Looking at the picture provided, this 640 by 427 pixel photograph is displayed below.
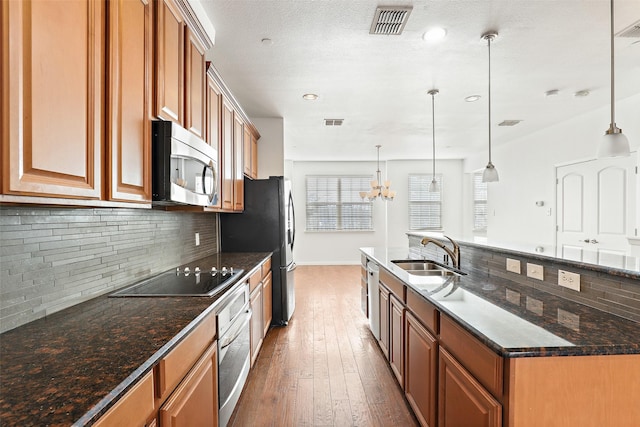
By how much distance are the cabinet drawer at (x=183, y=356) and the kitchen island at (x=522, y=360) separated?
1091 mm

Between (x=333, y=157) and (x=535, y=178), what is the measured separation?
4.10 meters

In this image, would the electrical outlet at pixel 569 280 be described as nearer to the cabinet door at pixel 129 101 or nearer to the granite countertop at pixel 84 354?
the granite countertop at pixel 84 354

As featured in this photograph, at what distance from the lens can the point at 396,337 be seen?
2514 millimetres

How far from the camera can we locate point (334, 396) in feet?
8.21

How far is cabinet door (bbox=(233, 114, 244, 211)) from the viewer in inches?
136

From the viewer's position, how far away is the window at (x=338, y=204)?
875cm

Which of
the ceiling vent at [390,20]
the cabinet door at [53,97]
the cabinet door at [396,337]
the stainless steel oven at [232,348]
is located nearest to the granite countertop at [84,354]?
the stainless steel oven at [232,348]

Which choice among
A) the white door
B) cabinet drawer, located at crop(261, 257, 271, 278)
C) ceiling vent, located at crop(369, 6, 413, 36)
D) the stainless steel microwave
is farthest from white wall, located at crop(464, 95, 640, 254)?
the stainless steel microwave

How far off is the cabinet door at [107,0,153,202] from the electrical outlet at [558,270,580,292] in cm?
205

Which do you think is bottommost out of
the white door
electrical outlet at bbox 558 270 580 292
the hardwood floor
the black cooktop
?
the hardwood floor

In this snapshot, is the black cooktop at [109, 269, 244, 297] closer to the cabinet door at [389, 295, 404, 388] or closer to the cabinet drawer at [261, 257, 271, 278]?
the cabinet drawer at [261, 257, 271, 278]

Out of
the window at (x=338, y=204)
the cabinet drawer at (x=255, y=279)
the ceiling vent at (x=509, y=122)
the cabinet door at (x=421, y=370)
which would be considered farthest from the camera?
the window at (x=338, y=204)

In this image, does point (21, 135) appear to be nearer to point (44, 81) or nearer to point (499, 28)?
point (44, 81)

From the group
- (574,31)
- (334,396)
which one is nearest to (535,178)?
(574,31)
